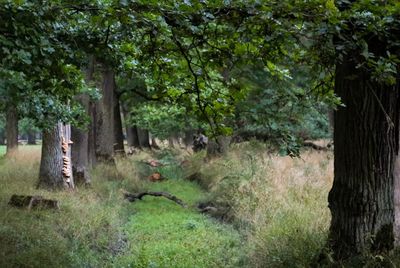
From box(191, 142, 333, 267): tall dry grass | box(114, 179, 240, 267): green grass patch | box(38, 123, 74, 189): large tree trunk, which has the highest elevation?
box(38, 123, 74, 189): large tree trunk

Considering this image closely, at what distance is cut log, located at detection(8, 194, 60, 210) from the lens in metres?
8.65

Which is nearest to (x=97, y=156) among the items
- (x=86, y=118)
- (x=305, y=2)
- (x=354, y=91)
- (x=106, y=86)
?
(x=106, y=86)

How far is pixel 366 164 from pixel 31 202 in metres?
6.03

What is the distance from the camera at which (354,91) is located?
5.53m

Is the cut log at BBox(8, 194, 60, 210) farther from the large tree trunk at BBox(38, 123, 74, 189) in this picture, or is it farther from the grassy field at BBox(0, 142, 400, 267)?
the large tree trunk at BBox(38, 123, 74, 189)

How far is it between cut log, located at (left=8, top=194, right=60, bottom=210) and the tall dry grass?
3.72 m

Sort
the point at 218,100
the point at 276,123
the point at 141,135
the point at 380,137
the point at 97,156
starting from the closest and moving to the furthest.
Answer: the point at 276,123 < the point at 218,100 < the point at 380,137 < the point at 97,156 < the point at 141,135

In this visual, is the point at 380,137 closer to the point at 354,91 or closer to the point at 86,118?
the point at 354,91

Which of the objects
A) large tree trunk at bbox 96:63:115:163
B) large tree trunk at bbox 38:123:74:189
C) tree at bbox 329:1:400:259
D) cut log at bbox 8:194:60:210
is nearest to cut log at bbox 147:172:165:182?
large tree trunk at bbox 96:63:115:163

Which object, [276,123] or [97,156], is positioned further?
[97,156]

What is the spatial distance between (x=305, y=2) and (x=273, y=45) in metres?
0.59

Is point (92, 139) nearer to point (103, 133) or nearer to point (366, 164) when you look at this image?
point (103, 133)

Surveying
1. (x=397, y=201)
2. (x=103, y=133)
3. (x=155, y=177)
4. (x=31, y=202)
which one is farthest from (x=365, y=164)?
(x=155, y=177)

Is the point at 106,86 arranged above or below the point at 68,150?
above
